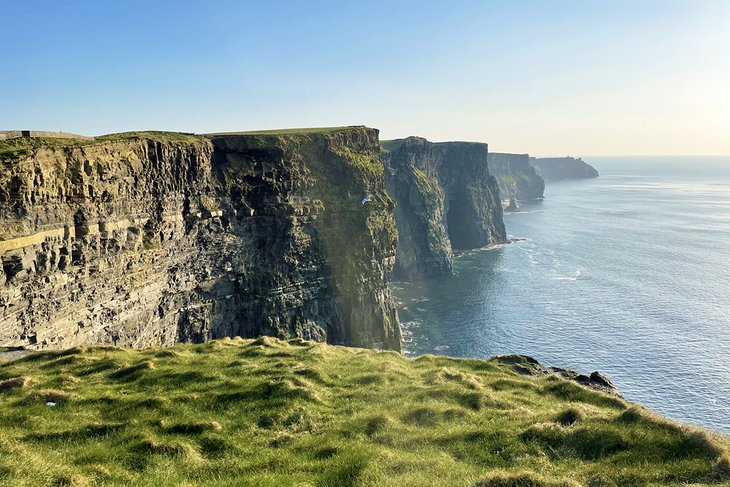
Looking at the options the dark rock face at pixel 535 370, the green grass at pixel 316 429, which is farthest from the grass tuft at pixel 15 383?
the dark rock face at pixel 535 370

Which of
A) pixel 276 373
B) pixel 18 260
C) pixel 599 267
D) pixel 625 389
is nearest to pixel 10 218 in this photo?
pixel 18 260

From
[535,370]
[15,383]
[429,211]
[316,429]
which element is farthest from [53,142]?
[429,211]

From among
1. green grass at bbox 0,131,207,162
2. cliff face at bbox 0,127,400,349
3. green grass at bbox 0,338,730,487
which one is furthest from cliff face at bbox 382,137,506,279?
green grass at bbox 0,338,730,487

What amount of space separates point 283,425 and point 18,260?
33241mm

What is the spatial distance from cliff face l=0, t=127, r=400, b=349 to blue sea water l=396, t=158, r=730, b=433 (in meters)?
23.5

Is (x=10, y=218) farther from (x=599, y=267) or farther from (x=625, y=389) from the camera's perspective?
(x=599, y=267)

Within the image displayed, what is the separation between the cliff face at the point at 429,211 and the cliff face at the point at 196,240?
58977 mm

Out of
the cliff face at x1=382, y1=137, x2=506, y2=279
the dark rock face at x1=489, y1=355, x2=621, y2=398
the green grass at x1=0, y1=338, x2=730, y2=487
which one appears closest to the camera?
the green grass at x1=0, y1=338, x2=730, y2=487

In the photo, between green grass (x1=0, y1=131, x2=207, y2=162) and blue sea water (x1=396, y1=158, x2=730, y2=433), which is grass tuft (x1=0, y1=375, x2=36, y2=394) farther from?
blue sea water (x1=396, y1=158, x2=730, y2=433)

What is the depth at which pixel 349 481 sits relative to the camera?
14.2 m

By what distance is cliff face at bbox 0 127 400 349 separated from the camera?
43.4 meters

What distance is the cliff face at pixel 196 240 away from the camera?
43406 mm

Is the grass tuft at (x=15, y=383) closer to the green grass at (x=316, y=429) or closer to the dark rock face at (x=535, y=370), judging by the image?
the green grass at (x=316, y=429)

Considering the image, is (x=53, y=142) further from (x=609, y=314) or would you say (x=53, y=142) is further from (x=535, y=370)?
(x=609, y=314)
